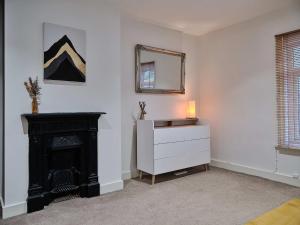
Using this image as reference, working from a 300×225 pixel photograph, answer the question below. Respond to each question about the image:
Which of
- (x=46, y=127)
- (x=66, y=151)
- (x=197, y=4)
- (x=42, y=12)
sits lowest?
(x=66, y=151)

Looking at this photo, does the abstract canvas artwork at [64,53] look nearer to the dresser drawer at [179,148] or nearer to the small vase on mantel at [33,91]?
the small vase on mantel at [33,91]

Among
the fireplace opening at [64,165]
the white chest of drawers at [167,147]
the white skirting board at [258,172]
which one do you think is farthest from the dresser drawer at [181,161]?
the fireplace opening at [64,165]

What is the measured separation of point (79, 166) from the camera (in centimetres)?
302

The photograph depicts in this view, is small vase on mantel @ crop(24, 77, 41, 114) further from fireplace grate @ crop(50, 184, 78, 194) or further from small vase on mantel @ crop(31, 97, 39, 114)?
fireplace grate @ crop(50, 184, 78, 194)

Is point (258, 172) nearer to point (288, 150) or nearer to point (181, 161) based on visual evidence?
point (288, 150)

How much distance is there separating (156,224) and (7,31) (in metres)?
2.51

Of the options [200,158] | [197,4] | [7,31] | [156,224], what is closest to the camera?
[156,224]

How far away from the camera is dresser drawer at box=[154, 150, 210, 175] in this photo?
11.3 ft

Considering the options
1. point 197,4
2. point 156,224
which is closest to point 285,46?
point 197,4

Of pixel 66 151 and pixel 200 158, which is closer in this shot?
pixel 66 151

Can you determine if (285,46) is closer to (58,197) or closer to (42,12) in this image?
(42,12)

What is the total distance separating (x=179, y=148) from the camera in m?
3.68

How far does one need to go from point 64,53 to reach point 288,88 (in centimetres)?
317

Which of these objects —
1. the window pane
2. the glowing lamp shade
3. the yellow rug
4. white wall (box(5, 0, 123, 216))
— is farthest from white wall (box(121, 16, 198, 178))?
the yellow rug
